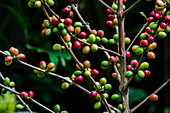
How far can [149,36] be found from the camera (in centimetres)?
49

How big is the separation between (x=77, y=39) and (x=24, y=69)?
1084 mm

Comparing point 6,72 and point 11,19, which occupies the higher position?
point 11,19

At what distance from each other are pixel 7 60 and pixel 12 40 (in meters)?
1.30

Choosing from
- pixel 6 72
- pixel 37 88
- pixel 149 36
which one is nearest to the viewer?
pixel 149 36

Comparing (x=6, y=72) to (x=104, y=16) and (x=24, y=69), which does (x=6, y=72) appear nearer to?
(x=24, y=69)

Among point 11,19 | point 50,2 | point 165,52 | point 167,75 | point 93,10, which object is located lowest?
point 167,75

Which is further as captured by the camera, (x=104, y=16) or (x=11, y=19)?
(x=11, y=19)

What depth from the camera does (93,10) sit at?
4.94 feet

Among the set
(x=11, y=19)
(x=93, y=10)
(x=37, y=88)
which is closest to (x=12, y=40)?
(x=11, y=19)

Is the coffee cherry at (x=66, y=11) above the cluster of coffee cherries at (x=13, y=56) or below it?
above

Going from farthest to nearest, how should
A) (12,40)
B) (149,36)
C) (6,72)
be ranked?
1. (12,40)
2. (6,72)
3. (149,36)

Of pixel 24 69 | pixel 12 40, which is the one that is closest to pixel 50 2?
pixel 24 69

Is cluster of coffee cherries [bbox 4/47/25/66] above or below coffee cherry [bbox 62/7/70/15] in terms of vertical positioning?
below

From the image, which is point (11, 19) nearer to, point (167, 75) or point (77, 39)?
point (167, 75)
